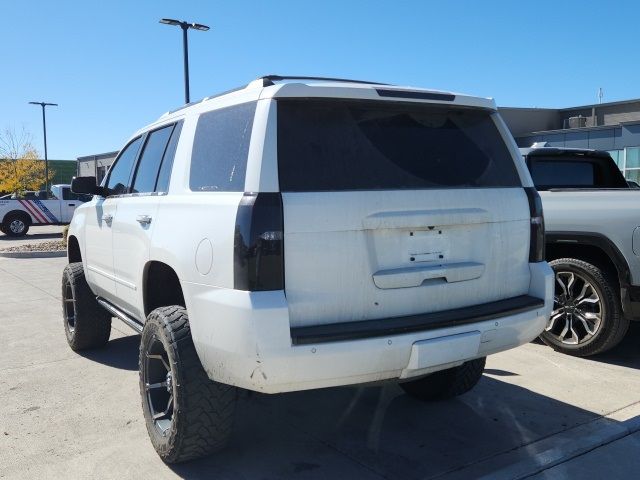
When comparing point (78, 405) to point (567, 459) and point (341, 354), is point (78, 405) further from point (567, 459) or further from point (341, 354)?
point (567, 459)

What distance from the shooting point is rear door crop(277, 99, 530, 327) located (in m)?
2.61

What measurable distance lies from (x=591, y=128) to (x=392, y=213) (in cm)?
3216

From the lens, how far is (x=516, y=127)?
38.1 meters

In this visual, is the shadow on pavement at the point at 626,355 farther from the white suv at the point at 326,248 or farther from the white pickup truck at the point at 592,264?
the white suv at the point at 326,248

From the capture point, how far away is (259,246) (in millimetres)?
2504

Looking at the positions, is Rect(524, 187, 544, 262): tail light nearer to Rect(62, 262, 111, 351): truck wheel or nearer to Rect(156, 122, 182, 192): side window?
Rect(156, 122, 182, 192): side window

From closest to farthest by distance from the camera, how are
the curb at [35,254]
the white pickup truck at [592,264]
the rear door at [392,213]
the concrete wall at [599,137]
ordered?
the rear door at [392,213] → the white pickup truck at [592,264] → the curb at [35,254] → the concrete wall at [599,137]

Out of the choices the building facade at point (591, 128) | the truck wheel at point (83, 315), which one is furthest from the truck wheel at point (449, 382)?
the building facade at point (591, 128)

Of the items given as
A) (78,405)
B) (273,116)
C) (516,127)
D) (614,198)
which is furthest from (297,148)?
(516,127)

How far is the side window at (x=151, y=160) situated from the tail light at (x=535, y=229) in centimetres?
226

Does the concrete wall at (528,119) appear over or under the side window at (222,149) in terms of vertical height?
over

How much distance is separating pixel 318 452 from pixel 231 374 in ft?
3.46

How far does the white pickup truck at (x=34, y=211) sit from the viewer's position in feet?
70.4

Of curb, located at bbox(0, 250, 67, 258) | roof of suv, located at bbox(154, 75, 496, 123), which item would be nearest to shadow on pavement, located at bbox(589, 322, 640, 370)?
roof of suv, located at bbox(154, 75, 496, 123)
